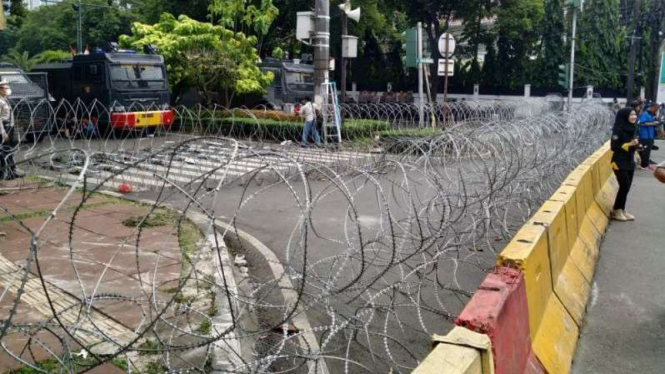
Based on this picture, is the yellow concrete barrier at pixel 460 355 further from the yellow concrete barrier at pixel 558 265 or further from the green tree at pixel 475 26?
the green tree at pixel 475 26

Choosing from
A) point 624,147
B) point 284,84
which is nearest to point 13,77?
point 284,84

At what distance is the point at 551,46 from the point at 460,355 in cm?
3314

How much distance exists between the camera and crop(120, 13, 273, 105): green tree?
19234mm

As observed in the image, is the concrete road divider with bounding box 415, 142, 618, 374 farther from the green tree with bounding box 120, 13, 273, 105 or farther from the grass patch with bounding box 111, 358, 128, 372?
the green tree with bounding box 120, 13, 273, 105

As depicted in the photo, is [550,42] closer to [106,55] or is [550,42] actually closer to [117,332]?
[106,55]

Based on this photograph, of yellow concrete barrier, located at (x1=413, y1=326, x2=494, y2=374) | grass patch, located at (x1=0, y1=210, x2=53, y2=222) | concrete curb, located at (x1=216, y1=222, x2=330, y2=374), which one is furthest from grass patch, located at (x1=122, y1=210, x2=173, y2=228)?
yellow concrete barrier, located at (x1=413, y1=326, x2=494, y2=374)

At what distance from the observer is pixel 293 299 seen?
4859 millimetres

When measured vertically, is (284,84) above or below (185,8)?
below

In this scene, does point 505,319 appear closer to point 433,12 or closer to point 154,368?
point 154,368

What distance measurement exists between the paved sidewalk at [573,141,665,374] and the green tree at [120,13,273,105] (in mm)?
14146

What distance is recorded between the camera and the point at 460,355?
247 centimetres

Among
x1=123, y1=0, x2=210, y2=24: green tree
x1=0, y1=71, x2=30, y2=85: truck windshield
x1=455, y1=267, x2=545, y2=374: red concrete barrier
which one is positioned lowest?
x1=455, y1=267, x2=545, y2=374: red concrete barrier

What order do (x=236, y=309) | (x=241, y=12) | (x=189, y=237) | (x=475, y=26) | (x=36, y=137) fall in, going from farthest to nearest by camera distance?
(x=475, y=26), (x=241, y=12), (x=36, y=137), (x=189, y=237), (x=236, y=309)

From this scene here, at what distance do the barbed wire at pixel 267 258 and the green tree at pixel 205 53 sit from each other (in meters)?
8.91
